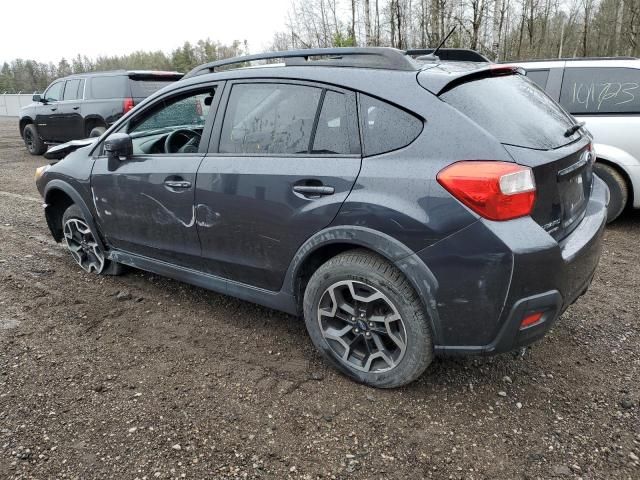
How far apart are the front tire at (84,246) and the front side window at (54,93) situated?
8338 millimetres

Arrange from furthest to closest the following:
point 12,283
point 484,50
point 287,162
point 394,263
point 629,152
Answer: point 484,50 < point 629,152 < point 12,283 < point 287,162 < point 394,263

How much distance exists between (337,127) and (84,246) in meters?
2.84

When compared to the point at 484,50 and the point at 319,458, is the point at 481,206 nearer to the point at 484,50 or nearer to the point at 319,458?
the point at 319,458

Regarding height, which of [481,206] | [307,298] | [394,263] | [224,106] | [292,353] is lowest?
[292,353]

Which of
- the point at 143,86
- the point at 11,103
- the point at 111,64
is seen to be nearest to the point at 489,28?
the point at 143,86

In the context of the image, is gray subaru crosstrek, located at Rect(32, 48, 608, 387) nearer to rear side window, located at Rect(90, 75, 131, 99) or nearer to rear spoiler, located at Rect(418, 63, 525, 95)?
rear spoiler, located at Rect(418, 63, 525, 95)

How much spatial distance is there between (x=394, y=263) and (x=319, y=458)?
0.95m

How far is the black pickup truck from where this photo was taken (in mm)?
9695

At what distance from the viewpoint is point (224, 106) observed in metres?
3.08

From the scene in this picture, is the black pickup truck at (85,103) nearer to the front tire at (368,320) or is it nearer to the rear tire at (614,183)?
the rear tire at (614,183)

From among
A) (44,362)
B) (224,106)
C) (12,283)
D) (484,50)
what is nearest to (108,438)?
(44,362)

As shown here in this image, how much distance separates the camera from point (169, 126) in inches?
146

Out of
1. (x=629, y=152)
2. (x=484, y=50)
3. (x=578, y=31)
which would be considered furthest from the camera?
(x=578, y=31)

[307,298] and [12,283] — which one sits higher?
[307,298]
